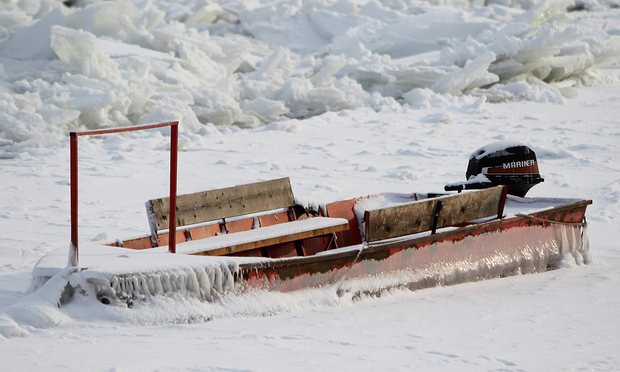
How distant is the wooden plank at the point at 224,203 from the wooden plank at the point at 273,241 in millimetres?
519

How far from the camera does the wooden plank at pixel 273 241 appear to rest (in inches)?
251

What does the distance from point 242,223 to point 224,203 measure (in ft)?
0.91

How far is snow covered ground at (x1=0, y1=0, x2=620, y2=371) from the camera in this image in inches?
211

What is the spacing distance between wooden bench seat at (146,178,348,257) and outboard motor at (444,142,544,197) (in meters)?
1.20

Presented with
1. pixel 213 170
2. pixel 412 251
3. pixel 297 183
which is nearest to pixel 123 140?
pixel 213 170

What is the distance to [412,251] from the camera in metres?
6.56

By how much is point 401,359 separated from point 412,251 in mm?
1440

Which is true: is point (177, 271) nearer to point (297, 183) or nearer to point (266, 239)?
point (266, 239)

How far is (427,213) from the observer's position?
6750 mm

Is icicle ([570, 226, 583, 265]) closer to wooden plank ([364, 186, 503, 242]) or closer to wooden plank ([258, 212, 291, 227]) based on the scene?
wooden plank ([364, 186, 503, 242])

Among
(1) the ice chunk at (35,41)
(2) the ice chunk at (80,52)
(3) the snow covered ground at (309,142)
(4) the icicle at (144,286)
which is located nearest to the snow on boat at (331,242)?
(4) the icicle at (144,286)

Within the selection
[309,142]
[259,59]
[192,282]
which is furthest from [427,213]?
[259,59]

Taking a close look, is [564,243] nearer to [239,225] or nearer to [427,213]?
[427,213]

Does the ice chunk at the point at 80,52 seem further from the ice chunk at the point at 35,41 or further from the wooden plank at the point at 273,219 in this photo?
the wooden plank at the point at 273,219
